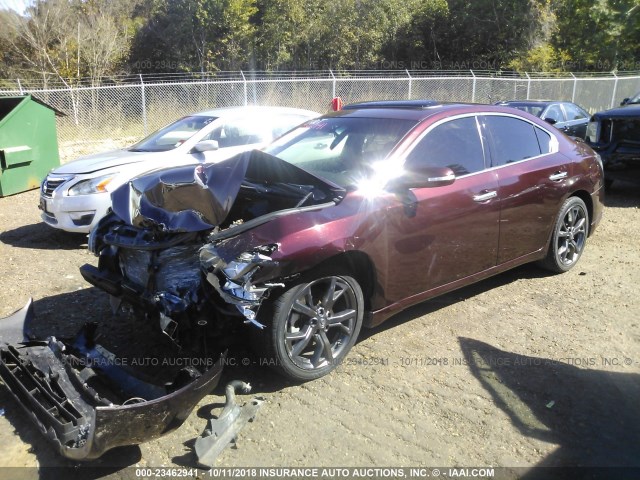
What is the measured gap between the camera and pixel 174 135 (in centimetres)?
768

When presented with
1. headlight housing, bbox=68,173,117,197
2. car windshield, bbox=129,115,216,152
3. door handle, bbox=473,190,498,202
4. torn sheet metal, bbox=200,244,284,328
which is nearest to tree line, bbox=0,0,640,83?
car windshield, bbox=129,115,216,152

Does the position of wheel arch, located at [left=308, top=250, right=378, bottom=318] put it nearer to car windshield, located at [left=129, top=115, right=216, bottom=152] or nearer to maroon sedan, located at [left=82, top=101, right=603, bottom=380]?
maroon sedan, located at [left=82, top=101, right=603, bottom=380]

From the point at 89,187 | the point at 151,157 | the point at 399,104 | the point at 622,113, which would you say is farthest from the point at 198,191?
the point at 622,113

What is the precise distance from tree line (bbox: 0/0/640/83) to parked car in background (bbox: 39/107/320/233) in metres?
16.6

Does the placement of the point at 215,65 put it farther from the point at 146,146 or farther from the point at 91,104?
the point at 146,146

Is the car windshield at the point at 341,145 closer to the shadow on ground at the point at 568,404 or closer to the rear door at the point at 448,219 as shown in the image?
the rear door at the point at 448,219

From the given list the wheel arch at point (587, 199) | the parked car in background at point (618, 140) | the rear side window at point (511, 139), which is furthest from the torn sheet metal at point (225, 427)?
the parked car in background at point (618, 140)

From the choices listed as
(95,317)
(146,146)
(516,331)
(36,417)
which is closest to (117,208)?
(95,317)

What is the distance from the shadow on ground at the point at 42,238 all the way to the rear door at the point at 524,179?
4842mm

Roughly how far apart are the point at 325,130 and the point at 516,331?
226 centimetres

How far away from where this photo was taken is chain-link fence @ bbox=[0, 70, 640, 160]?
551 inches

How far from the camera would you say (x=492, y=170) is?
14.8 feet

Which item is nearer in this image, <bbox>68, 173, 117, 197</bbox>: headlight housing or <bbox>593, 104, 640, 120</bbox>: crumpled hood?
<bbox>68, 173, 117, 197</bbox>: headlight housing

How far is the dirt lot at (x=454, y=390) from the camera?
3.01 m
